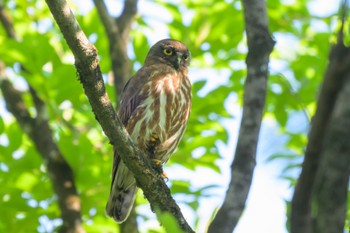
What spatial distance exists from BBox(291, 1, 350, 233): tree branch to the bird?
263 centimetres

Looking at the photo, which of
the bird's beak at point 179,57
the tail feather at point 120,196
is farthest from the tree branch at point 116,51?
the tail feather at point 120,196

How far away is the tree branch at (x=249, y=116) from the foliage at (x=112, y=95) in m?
0.87

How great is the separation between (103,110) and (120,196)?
230cm

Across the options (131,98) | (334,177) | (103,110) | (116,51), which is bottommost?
(334,177)

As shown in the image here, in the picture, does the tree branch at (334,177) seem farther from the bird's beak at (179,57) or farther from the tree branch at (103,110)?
the bird's beak at (179,57)

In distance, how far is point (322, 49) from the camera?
21.8 feet

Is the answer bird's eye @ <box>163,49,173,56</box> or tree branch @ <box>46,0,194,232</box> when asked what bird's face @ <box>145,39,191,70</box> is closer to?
bird's eye @ <box>163,49,173,56</box>

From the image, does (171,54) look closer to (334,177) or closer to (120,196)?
(120,196)

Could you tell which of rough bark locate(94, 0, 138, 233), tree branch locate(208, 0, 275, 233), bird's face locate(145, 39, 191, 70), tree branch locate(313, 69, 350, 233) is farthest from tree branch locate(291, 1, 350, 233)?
bird's face locate(145, 39, 191, 70)

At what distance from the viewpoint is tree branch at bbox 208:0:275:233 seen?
11.1ft

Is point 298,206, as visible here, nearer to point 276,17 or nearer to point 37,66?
point 37,66

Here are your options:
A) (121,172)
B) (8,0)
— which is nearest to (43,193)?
(121,172)

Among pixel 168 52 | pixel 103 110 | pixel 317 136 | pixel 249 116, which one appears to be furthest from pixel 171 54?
pixel 317 136

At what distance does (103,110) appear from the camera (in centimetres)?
347
